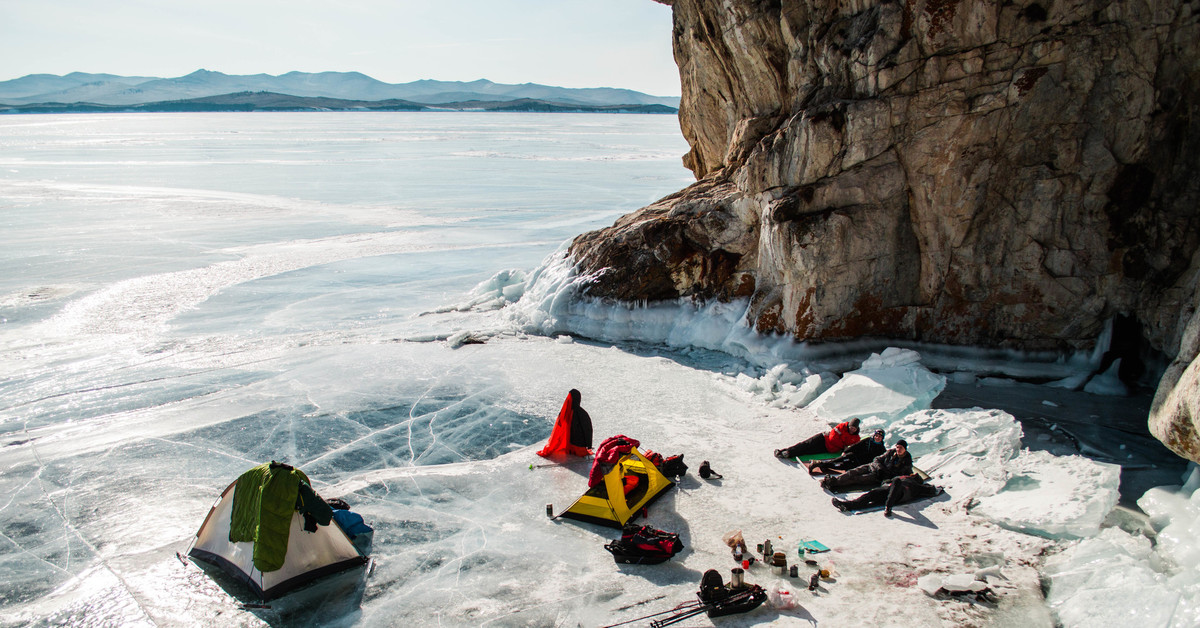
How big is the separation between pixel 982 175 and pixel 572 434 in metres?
7.94

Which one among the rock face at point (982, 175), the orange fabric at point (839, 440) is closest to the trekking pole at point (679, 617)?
the orange fabric at point (839, 440)

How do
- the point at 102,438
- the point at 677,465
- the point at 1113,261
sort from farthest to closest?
Answer: the point at 1113,261
the point at 102,438
the point at 677,465

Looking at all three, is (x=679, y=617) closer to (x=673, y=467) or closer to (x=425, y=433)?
(x=673, y=467)

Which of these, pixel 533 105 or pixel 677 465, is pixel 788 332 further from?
pixel 533 105

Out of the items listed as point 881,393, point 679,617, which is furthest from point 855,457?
point 679,617

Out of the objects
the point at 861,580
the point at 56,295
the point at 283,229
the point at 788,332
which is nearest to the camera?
the point at 861,580

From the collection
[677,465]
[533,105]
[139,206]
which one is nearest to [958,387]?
[677,465]

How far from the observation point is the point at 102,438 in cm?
1067

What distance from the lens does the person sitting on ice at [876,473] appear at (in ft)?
29.5

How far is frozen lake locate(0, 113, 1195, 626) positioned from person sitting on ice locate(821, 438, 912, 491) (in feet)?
1.26

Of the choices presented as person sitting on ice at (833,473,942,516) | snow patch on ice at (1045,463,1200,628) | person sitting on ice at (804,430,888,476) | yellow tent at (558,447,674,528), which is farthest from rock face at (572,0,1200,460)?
yellow tent at (558,447,674,528)

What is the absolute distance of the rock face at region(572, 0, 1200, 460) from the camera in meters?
11.5

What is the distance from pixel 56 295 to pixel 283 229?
9065 millimetres

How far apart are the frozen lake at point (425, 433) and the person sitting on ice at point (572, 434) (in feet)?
1.00
